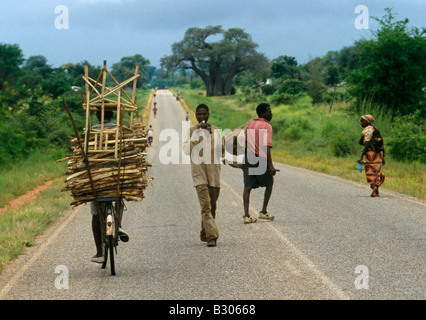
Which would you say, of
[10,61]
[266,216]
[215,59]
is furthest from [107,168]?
[215,59]

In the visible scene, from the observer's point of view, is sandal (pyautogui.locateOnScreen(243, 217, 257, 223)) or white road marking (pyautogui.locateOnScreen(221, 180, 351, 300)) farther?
sandal (pyautogui.locateOnScreen(243, 217, 257, 223))

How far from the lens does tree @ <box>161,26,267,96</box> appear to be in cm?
11638

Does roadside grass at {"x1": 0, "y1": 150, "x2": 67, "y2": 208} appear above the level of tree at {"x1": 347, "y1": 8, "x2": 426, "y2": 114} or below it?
below

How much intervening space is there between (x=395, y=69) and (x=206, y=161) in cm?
2317

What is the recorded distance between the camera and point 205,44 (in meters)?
123

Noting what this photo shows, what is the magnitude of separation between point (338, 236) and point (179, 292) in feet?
12.3

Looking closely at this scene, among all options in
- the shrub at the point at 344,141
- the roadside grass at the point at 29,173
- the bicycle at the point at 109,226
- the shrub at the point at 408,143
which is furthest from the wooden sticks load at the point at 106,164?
the shrub at the point at 344,141

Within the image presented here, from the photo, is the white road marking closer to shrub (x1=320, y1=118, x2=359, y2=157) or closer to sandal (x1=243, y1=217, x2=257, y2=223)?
sandal (x1=243, y1=217, x2=257, y2=223)

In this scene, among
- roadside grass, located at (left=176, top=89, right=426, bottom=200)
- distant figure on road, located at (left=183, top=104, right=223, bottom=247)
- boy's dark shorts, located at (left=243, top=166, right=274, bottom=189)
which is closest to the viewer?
distant figure on road, located at (left=183, top=104, right=223, bottom=247)

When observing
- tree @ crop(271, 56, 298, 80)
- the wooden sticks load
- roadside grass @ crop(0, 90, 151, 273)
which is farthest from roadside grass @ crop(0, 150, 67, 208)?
tree @ crop(271, 56, 298, 80)

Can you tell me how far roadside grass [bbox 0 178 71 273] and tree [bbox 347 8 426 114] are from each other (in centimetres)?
1945

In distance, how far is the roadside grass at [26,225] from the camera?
28.5ft

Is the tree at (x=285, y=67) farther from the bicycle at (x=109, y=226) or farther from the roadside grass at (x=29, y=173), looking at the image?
the bicycle at (x=109, y=226)
